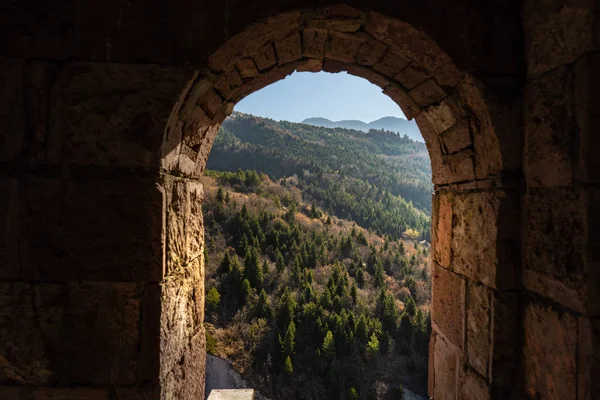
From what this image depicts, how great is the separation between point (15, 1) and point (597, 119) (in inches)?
112

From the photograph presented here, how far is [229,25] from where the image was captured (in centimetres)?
195

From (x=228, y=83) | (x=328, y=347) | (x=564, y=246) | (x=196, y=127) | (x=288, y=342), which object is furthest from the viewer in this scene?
(x=288, y=342)

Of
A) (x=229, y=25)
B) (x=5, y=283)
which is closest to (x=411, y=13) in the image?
(x=229, y=25)

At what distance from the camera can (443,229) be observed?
2889 millimetres

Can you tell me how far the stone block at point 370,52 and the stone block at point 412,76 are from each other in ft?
0.61

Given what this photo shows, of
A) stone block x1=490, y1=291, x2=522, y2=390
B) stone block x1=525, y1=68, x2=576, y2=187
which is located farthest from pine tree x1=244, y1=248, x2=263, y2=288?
stone block x1=525, y1=68, x2=576, y2=187

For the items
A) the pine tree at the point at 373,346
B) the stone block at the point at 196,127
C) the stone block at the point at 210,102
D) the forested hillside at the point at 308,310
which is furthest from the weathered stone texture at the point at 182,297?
the pine tree at the point at 373,346

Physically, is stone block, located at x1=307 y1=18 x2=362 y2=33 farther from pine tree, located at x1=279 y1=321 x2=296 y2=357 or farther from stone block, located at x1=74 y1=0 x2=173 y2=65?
pine tree, located at x1=279 y1=321 x2=296 y2=357

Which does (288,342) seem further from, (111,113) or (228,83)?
Answer: (111,113)

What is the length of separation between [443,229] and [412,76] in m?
1.16

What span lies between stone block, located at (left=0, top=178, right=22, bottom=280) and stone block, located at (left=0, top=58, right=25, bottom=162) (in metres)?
0.16

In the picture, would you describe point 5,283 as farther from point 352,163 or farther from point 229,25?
point 352,163

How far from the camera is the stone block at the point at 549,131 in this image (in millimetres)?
1830

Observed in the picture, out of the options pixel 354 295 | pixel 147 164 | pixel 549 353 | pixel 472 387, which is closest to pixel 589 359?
pixel 549 353
